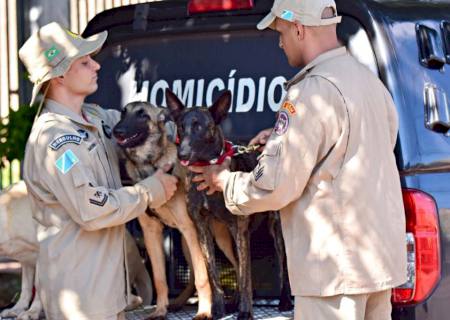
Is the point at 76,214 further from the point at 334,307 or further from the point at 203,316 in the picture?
the point at 334,307

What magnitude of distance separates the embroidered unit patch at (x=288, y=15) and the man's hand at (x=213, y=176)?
2.11 feet

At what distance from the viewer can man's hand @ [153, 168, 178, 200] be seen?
459cm

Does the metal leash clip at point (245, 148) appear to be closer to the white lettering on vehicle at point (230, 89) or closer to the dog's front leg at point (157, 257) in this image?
the white lettering on vehicle at point (230, 89)

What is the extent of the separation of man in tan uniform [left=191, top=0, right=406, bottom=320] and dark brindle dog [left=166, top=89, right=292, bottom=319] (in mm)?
596

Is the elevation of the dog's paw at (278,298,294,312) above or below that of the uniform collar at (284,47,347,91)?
below

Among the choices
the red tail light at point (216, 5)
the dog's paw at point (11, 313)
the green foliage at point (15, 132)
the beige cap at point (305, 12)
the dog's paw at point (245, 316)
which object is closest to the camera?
the beige cap at point (305, 12)

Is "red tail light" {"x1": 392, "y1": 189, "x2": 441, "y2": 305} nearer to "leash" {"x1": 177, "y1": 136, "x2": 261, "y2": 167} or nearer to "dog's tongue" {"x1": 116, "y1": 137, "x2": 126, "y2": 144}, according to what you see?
"leash" {"x1": 177, "y1": 136, "x2": 261, "y2": 167}

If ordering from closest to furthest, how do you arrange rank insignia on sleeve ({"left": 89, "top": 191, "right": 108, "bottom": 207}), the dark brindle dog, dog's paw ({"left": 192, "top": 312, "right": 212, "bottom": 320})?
rank insignia on sleeve ({"left": 89, "top": 191, "right": 108, "bottom": 207}) → the dark brindle dog → dog's paw ({"left": 192, "top": 312, "right": 212, "bottom": 320})

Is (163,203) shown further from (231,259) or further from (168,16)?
(168,16)

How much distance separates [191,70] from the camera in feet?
16.5

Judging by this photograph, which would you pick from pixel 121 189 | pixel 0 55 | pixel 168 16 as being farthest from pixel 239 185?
pixel 0 55

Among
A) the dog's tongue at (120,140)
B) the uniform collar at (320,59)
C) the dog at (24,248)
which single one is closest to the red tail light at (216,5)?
the dog's tongue at (120,140)

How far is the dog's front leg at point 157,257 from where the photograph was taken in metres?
4.84

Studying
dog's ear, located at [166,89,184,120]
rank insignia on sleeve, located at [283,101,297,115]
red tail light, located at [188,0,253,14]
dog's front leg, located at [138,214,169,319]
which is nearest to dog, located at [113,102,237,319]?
dog's front leg, located at [138,214,169,319]
